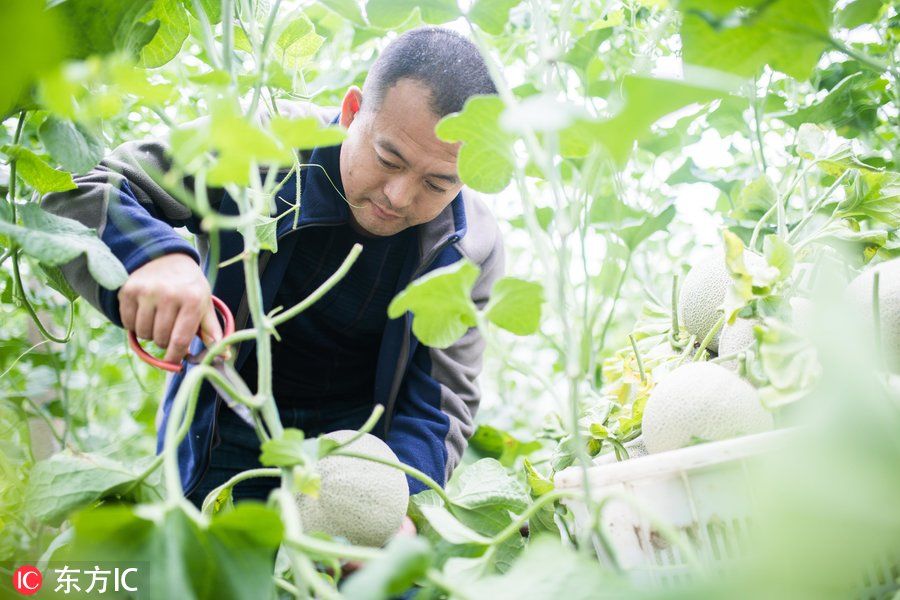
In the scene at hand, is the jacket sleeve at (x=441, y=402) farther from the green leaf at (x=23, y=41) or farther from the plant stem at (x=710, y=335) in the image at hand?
the green leaf at (x=23, y=41)

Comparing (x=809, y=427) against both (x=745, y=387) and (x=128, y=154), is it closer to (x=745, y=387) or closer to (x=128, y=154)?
(x=745, y=387)

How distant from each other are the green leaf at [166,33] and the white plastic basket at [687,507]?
1.74 feet

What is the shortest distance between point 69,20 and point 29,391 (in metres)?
0.73

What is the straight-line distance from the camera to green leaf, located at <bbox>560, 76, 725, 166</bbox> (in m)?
0.36

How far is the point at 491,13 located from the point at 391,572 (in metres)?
0.46

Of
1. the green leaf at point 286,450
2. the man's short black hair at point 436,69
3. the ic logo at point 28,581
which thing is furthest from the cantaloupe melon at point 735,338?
the ic logo at point 28,581

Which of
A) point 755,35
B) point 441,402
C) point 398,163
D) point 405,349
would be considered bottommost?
point 441,402

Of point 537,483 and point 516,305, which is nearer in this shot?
point 516,305

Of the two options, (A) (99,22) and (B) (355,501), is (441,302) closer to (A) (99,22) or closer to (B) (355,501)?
(B) (355,501)

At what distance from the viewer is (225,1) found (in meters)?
0.48

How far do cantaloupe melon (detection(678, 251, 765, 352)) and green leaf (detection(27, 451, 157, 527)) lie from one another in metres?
0.54

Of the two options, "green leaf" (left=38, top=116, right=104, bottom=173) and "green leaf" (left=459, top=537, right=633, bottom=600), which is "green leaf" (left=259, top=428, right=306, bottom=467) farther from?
"green leaf" (left=38, top=116, right=104, bottom=173)

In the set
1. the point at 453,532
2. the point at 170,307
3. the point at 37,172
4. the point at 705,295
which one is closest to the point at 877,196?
the point at 705,295

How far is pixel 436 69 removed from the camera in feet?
3.16
